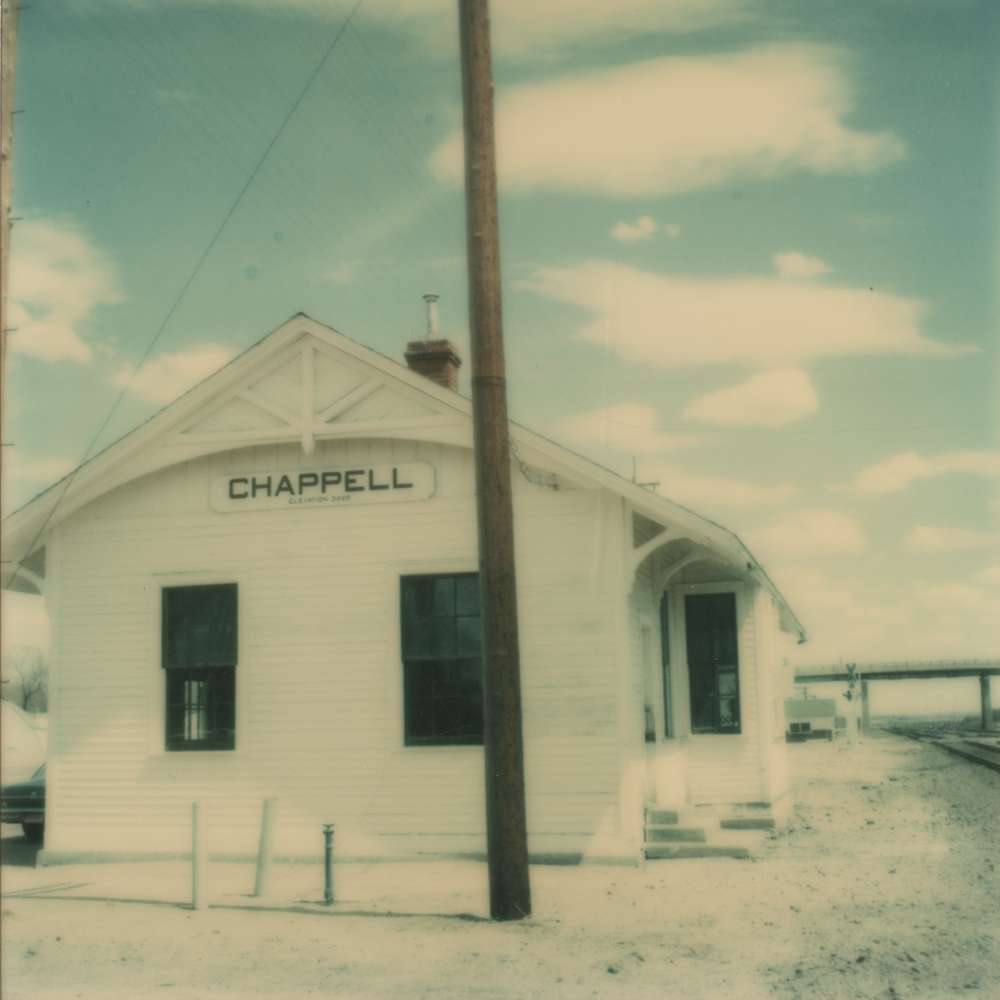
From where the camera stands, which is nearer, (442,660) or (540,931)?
(540,931)

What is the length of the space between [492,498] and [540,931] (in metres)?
3.15

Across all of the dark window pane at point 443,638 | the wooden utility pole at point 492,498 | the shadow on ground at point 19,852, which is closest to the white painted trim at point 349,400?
the dark window pane at point 443,638

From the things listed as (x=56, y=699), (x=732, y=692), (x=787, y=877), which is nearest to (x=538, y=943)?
(x=787, y=877)

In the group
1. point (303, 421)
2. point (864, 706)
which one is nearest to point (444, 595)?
point (303, 421)

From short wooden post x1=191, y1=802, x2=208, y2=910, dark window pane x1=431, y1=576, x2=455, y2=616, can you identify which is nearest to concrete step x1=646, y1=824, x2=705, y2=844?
dark window pane x1=431, y1=576, x2=455, y2=616

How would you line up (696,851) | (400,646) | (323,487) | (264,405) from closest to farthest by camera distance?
(400,646) → (696,851) → (264,405) → (323,487)

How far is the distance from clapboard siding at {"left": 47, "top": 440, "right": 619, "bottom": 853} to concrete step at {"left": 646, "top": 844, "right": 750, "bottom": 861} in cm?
109

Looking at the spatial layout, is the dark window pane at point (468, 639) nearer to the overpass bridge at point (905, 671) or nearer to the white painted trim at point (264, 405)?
the white painted trim at point (264, 405)

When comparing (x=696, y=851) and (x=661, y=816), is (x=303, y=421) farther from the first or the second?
(x=696, y=851)

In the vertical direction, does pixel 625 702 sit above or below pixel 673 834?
above

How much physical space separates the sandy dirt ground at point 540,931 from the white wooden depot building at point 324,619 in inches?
27.2

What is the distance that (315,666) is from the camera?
14016mm

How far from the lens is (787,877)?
12.4m

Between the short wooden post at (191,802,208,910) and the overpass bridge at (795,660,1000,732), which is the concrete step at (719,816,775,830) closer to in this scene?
the short wooden post at (191,802,208,910)
